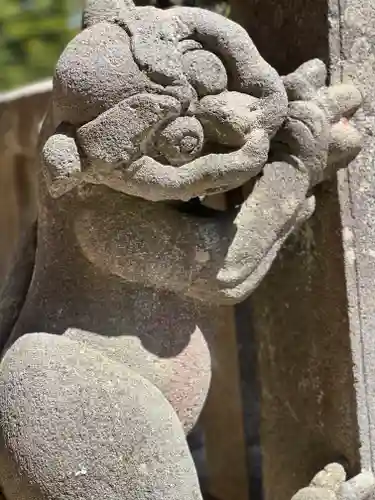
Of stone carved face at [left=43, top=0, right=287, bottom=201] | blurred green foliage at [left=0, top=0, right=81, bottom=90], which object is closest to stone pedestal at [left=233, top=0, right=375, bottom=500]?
stone carved face at [left=43, top=0, right=287, bottom=201]

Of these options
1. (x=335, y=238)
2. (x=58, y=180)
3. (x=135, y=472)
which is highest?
(x=58, y=180)

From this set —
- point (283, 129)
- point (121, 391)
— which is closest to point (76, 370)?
point (121, 391)

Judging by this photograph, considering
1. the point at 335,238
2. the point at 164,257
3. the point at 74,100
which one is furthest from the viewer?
the point at 335,238

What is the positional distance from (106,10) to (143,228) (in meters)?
0.21

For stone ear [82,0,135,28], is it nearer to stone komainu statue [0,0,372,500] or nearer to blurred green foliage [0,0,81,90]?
stone komainu statue [0,0,372,500]

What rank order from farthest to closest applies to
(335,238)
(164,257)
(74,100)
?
(335,238) < (164,257) < (74,100)

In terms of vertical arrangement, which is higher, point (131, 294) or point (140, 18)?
point (140, 18)

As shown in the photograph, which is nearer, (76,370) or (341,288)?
(76,370)

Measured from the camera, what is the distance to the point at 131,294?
92 cm

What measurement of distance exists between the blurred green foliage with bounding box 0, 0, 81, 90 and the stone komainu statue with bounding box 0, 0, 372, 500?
1.40m

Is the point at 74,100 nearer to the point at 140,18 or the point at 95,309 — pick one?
the point at 140,18

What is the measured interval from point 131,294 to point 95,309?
0.13ft

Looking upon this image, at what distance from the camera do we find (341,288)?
102 cm

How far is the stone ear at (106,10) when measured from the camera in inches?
32.3
